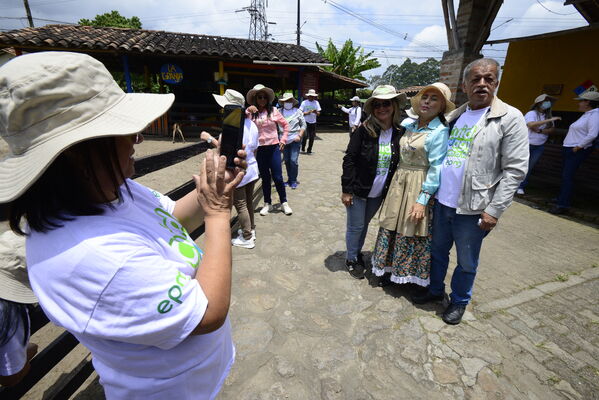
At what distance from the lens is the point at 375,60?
21.3 metres

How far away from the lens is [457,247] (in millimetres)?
2449

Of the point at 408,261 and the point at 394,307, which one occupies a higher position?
the point at 408,261

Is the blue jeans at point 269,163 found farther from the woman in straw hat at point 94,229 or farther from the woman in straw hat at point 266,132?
the woman in straw hat at point 94,229

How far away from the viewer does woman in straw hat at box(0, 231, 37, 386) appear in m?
1.32

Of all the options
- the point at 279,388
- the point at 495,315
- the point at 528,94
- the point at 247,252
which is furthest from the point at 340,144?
the point at 279,388

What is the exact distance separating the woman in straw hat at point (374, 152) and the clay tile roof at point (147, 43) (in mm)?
9073

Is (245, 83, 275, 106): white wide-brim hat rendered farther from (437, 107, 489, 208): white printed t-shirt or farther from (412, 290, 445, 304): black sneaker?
(412, 290, 445, 304): black sneaker

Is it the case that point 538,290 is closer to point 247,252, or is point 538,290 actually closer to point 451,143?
point 451,143

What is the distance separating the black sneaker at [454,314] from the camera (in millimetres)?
2568

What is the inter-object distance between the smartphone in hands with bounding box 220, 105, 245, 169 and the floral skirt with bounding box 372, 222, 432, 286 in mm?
2091

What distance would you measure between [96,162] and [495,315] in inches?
130

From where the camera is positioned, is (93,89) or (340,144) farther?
(340,144)

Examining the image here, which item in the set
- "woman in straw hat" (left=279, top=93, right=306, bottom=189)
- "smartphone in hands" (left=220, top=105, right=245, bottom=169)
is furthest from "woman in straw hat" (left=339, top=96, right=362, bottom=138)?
"smartphone in hands" (left=220, top=105, right=245, bottom=169)

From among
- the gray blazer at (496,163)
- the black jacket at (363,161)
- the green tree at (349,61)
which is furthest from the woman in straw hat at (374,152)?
the green tree at (349,61)
